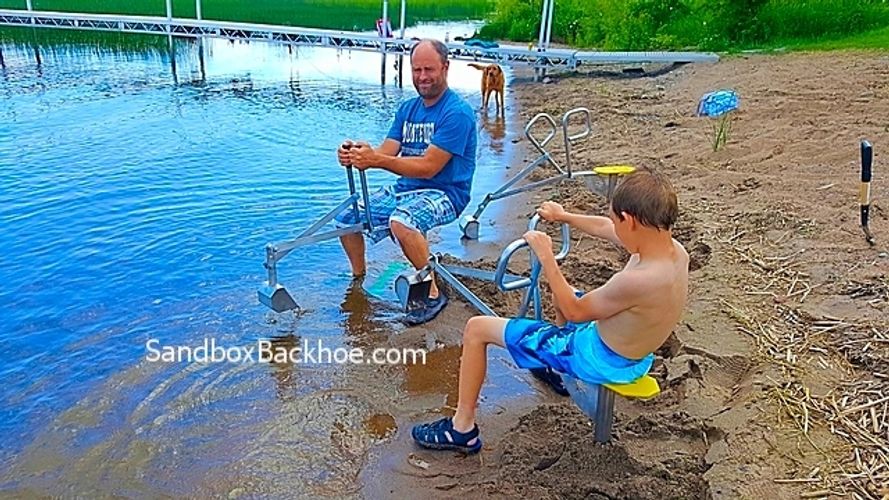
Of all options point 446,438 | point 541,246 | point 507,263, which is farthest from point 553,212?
point 446,438

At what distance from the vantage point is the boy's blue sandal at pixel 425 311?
4551 mm

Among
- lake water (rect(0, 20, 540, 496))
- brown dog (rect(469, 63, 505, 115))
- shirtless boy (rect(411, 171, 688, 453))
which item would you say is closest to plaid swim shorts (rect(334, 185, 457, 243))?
lake water (rect(0, 20, 540, 496))

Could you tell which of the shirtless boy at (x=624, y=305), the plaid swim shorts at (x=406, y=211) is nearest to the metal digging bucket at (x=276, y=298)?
the plaid swim shorts at (x=406, y=211)

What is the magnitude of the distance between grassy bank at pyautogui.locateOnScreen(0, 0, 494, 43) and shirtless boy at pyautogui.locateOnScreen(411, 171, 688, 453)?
21299mm

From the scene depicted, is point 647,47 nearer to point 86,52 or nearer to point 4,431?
point 86,52

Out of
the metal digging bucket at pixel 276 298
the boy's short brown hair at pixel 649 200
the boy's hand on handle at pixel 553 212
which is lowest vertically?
the metal digging bucket at pixel 276 298

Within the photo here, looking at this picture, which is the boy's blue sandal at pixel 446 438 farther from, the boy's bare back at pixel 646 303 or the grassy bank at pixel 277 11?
the grassy bank at pixel 277 11

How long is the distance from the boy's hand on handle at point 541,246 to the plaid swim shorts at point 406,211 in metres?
1.77

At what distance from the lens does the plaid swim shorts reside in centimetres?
450

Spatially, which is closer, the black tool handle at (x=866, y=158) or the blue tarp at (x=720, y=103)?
the black tool handle at (x=866, y=158)

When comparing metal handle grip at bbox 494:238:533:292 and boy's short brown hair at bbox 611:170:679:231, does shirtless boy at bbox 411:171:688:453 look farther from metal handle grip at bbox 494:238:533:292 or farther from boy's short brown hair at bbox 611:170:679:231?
metal handle grip at bbox 494:238:533:292

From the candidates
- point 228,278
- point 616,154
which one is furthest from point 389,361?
point 616,154

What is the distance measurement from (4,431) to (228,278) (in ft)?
6.42

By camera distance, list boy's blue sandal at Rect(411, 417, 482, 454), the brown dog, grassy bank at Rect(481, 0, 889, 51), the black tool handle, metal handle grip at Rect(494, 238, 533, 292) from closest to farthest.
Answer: metal handle grip at Rect(494, 238, 533, 292) < boy's blue sandal at Rect(411, 417, 482, 454) < the black tool handle < the brown dog < grassy bank at Rect(481, 0, 889, 51)
